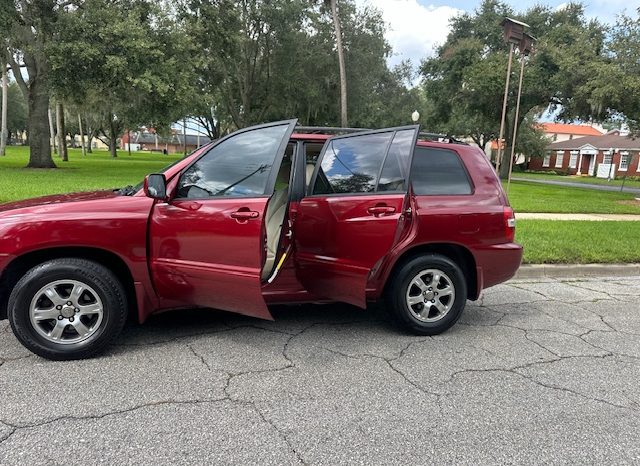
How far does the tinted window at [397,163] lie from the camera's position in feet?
13.3

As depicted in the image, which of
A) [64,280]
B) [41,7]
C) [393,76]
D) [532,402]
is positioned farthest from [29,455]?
[393,76]

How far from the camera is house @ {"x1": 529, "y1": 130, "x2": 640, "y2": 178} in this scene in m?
49.1

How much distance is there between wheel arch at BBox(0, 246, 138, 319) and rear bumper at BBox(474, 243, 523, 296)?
3.02 metres

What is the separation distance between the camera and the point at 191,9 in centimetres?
2331

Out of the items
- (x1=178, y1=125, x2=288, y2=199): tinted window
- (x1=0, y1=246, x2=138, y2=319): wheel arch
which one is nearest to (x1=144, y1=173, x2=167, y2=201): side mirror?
(x1=178, y1=125, x2=288, y2=199): tinted window

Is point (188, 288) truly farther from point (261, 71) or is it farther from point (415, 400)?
point (261, 71)

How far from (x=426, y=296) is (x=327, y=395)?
59.6 inches

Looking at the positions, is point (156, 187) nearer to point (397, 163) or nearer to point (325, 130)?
point (325, 130)

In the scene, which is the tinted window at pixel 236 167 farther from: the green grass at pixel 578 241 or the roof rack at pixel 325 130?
the green grass at pixel 578 241

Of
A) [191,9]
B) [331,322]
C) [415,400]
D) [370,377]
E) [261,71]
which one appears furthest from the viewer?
[261,71]

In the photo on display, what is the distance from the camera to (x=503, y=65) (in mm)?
26984

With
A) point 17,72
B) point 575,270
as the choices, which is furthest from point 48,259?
point 17,72

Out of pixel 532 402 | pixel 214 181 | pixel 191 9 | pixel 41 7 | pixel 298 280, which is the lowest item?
pixel 532 402

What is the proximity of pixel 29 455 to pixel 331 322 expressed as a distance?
8.91 feet
